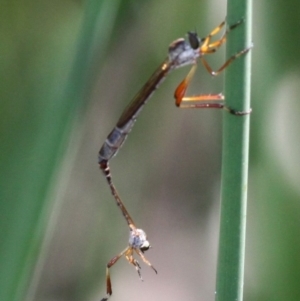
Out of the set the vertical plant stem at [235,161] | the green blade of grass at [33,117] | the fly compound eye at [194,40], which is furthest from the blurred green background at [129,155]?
the vertical plant stem at [235,161]

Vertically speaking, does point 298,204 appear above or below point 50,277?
above

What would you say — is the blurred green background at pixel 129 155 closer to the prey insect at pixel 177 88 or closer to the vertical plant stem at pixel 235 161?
the prey insect at pixel 177 88

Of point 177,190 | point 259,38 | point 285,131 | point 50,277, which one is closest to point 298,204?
point 285,131

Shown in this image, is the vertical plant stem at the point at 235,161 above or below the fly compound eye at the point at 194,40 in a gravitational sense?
below

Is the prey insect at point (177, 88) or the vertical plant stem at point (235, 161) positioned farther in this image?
the prey insect at point (177, 88)

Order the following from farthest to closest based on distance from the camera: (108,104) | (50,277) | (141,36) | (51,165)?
(50,277) < (108,104) < (141,36) < (51,165)

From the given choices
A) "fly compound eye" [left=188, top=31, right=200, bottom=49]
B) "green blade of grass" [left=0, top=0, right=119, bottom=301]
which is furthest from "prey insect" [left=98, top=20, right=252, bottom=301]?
"green blade of grass" [left=0, top=0, right=119, bottom=301]

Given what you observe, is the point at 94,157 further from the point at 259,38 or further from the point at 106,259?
the point at 259,38
